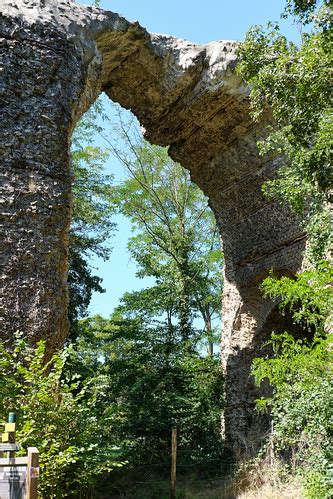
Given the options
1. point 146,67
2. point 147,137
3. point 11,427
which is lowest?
point 11,427

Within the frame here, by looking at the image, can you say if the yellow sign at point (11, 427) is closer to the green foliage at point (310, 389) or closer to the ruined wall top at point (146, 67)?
the green foliage at point (310, 389)

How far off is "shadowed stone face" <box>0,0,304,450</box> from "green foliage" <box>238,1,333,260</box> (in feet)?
8.90

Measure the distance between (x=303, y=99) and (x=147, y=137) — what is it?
529cm

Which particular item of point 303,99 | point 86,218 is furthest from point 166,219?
point 303,99

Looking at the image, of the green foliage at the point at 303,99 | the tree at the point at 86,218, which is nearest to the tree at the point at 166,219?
the tree at the point at 86,218

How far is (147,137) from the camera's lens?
1273cm

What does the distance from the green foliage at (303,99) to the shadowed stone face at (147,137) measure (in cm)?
271

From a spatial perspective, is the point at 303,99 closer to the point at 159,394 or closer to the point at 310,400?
the point at 310,400

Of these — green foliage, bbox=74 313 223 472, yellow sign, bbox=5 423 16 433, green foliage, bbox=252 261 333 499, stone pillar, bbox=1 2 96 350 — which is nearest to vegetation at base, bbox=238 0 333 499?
green foliage, bbox=252 261 333 499

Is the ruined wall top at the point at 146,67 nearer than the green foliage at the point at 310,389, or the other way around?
the green foliage at the point at 310,389

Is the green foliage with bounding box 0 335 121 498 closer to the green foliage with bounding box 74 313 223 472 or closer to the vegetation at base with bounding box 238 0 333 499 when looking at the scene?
the vegetation at base with bounding box 238 0 333 499

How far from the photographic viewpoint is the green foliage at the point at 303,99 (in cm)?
772

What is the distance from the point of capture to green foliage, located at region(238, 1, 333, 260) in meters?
7.72

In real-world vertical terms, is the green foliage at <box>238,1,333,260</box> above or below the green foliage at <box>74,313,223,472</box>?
above
